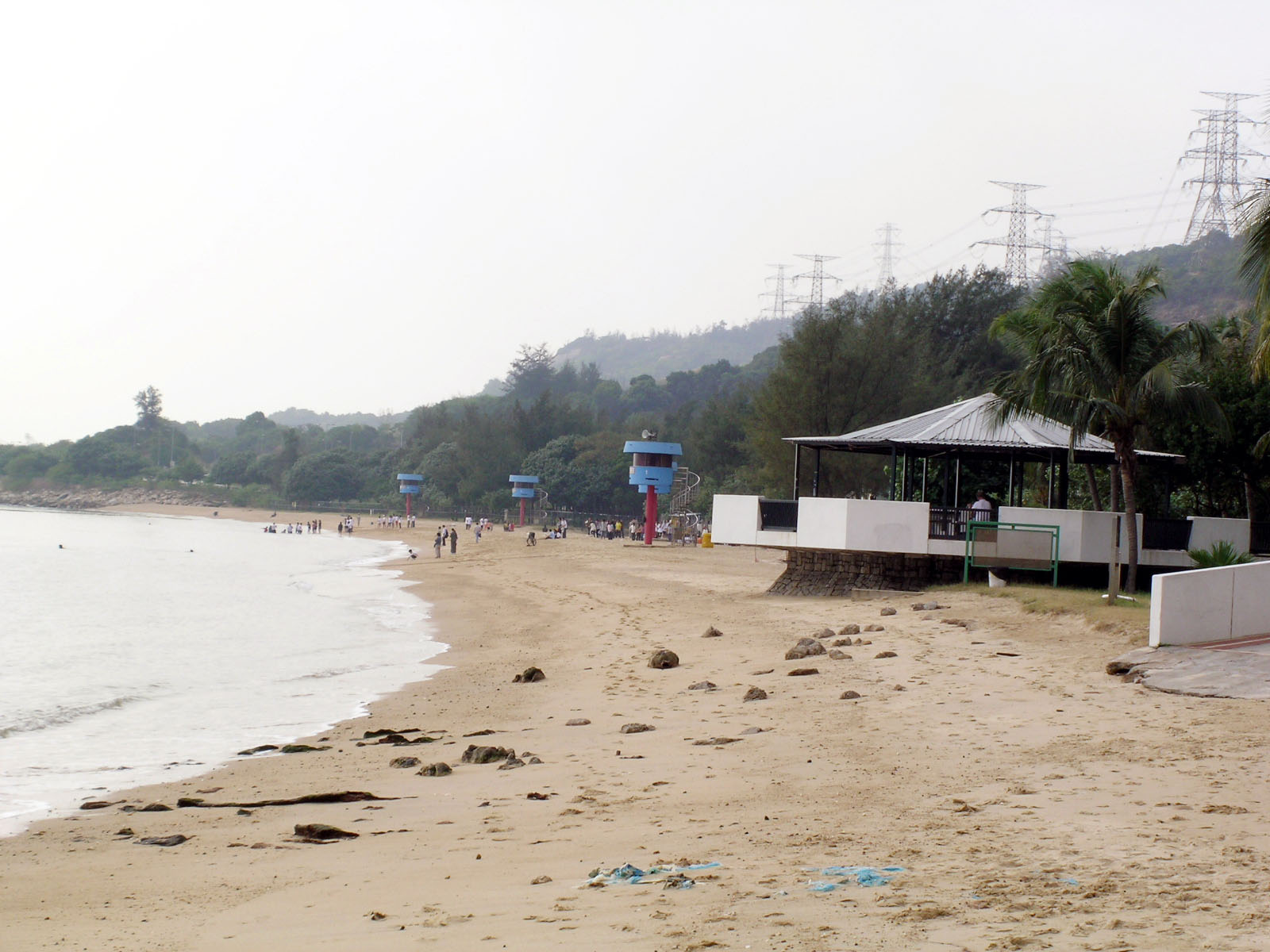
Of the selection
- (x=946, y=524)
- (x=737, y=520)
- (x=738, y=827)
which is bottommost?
(x=738, y=827)

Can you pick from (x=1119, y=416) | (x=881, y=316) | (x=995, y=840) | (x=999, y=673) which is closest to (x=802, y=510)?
(x=1119, y=416)

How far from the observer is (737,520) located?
2355 cm

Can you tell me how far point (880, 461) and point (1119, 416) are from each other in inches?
1014

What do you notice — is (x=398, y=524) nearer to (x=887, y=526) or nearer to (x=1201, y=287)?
(x=887, y=526)

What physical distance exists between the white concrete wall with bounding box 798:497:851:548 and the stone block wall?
0.60 meters

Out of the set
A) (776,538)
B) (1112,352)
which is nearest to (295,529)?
(776,538)

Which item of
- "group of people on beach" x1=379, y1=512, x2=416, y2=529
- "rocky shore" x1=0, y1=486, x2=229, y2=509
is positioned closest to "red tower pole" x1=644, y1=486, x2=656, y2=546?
"group of people on beach" x1=379, y1=512, x2=416, y2=529

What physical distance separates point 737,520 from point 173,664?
11.2m

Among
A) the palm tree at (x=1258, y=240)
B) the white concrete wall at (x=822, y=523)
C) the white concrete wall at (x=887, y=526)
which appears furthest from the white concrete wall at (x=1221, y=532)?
Answer: the palm tree at (x=1258, y=240)

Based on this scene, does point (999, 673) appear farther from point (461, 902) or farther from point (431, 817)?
point (461, 902)

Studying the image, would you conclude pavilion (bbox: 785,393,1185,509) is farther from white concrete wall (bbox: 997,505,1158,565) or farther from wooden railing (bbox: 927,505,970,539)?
white concrete wall (bbox: 997,505,1158,565)

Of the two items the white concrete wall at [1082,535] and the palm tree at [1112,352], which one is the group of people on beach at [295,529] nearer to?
the white concrete wall at [1082,535]

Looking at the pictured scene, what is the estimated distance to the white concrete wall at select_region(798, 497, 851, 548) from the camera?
866 inches

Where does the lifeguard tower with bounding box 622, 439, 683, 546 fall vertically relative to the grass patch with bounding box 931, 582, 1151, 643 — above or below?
above
